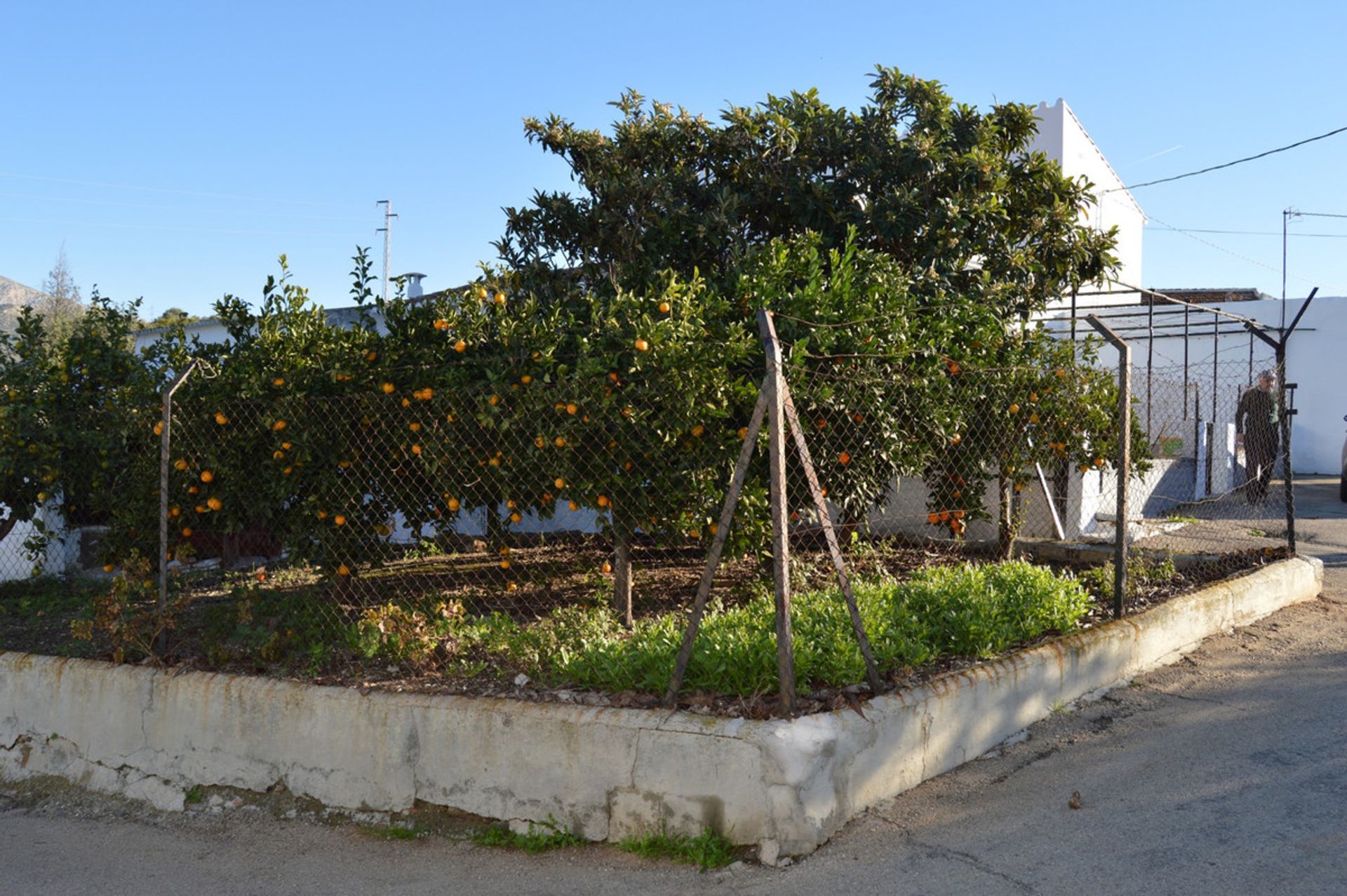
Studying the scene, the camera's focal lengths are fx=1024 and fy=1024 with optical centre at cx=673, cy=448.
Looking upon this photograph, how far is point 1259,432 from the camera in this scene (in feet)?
39.0

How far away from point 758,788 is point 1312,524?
11.0 metres

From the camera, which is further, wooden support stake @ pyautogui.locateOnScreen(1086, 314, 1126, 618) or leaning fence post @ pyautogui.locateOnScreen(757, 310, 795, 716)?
A: wooden support stake @ pyautogui.locateOnScreen(1086, 314, 1126, 618)

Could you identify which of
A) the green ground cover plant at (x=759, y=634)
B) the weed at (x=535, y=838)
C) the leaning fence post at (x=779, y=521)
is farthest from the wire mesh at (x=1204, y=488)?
the weed at (x=535, y=838)

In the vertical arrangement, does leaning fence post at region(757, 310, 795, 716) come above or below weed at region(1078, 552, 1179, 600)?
above

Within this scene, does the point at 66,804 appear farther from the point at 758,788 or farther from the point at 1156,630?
the point at 1156,630

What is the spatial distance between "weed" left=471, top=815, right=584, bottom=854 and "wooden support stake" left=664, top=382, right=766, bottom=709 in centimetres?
64

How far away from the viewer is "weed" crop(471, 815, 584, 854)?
13.2 ft

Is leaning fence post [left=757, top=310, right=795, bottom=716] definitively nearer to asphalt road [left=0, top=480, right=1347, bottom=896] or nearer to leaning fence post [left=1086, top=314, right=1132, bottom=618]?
asphalt road [left=0, top=480, right=1347, bottom=896]

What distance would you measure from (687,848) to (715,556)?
1092 mm

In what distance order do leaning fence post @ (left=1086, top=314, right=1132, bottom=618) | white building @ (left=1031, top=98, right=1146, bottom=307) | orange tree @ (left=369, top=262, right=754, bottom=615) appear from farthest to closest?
1. white building @ (left=1031, top=98, right=1146, bottom=307)
2. leaning fence post @ (left=1086, top=314, right=1132, bottom=618)
3. orange tree @ (left=369, top=262, right=754, bottom=615)

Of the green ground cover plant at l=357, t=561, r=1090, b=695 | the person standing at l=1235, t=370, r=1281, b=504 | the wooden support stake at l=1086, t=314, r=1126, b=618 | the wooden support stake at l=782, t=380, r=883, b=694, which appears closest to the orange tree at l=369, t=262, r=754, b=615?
the green ground cover plant at l=357, t=561, r=1090, b=695

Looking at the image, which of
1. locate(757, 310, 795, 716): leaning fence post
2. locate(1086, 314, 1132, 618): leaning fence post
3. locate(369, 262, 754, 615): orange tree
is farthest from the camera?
locate(1086, 314, 1132, 618): leaning fence post

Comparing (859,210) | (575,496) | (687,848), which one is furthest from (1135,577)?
(687,848)

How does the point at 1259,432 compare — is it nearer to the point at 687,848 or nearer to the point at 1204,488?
the point at 1204,488
